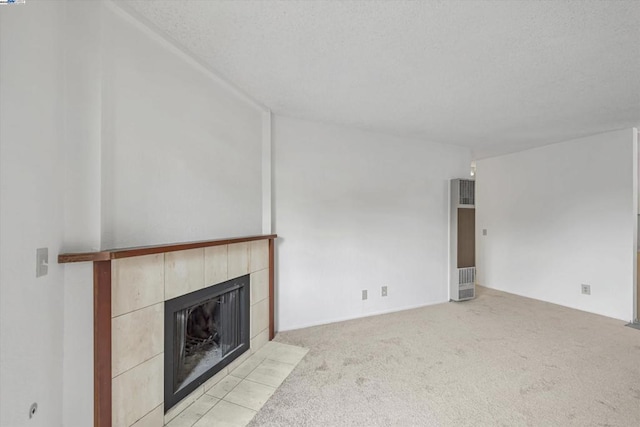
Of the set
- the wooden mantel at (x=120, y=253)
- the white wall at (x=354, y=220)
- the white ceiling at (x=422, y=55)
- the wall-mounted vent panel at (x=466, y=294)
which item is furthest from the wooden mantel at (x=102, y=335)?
the wall-mounted vent panel at (x=466, y=294)

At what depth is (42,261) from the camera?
3.71ft

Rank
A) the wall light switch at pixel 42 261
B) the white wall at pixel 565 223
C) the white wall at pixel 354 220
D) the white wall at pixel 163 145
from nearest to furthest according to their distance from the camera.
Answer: the wall light switch at pixel 42 261, the white wall at pixel 163 145, the white wall at pixel 354 220, the white wall at pixel 565 223

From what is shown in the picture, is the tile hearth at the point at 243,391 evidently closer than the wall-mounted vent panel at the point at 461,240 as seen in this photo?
Yes

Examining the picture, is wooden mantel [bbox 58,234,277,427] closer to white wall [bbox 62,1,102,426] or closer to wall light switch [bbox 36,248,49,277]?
white wall [bbox 62,1,102,426]

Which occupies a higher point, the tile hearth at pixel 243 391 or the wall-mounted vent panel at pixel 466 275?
the wall-mounted vent panel at pixel 466 275

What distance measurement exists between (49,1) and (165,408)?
7.00ft

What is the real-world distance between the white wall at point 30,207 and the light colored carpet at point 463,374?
1138 mm

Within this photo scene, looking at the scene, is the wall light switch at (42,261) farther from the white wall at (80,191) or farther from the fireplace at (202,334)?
the fireplace at (202,334)

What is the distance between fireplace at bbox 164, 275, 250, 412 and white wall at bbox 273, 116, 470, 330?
2.36ft

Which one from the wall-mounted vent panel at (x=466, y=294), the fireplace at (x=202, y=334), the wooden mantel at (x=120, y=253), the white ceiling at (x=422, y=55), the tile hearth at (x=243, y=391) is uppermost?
the white ceiling at (x=422, y=55)

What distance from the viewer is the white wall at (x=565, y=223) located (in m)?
3.47

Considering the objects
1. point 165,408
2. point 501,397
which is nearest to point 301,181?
point 165,408

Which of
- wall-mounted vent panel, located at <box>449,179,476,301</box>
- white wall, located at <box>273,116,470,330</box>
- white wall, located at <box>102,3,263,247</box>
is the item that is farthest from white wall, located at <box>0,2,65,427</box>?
wall-mounted vent panel, located at <box>449,179,476,301</box>

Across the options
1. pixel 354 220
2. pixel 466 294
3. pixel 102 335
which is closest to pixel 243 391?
pixel 102 335
